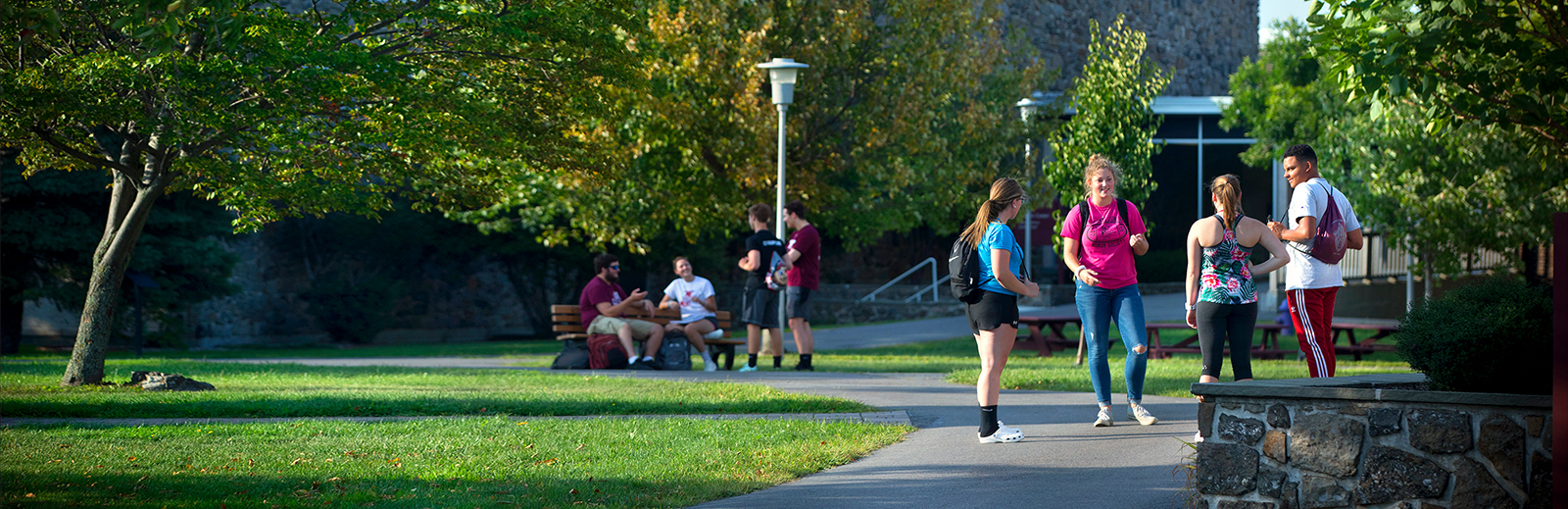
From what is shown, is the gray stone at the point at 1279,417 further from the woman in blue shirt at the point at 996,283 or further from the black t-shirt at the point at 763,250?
the black t-shirt at the point at 763,250

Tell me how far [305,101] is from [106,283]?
8.99 ft

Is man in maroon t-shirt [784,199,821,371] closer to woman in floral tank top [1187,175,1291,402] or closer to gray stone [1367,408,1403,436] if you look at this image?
woman in floral tank top [1187,175,1291,402]

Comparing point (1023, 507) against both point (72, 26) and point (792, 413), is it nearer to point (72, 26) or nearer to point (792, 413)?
point (792, 413)

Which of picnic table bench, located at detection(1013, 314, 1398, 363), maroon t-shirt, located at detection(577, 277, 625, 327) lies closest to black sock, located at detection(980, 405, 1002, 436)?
maroon t-shirt, located at detection(577, 277, 625, 327)

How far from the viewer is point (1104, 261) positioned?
7195mm

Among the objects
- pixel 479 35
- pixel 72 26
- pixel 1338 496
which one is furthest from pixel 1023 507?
pixel 72 26

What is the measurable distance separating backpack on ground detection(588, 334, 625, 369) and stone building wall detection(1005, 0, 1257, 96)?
81.0 feet

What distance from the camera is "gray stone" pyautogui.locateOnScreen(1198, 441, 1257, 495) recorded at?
480 cm

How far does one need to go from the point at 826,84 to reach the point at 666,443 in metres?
12.5

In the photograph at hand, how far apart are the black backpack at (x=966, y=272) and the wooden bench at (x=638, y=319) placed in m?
6.28

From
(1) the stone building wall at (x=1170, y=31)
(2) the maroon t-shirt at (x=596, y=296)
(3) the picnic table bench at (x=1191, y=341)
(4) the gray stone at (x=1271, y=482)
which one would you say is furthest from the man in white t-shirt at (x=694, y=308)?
(1) the stone building wall at (x=1170, y=31)

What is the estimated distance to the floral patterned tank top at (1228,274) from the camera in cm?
699

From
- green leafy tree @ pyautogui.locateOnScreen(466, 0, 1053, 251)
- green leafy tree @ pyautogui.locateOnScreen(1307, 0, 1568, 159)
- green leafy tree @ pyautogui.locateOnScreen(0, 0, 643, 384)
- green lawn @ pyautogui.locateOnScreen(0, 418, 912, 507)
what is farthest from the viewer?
green leafy tree @ pyautogui.locateOnScreen(466, 0, 1053, 251)

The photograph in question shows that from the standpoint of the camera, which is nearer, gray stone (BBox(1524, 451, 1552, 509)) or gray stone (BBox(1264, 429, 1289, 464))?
gray stone (BBox(1524, 451, 1552, 509))
